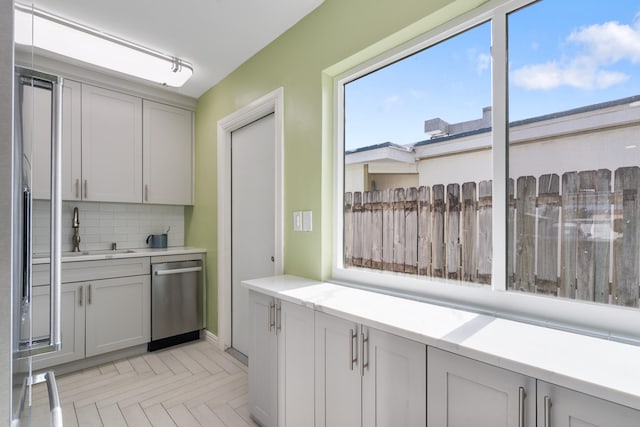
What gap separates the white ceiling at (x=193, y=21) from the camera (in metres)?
1.92

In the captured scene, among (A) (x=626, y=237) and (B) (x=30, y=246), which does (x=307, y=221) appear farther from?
(A) (x=626, y=237)

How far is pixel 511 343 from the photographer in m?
0.96

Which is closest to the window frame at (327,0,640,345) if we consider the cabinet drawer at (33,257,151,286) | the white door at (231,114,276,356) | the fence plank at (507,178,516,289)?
the fence plank at (507,178,516,289)

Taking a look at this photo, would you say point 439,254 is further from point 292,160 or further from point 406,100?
point 292,160

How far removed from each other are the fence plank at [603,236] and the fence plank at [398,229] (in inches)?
31.1

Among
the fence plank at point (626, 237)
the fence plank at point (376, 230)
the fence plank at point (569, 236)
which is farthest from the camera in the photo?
the fence plank at point (376, 230)

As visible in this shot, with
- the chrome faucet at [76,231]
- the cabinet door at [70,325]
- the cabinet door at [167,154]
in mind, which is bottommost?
the cabinet door at [70,325]

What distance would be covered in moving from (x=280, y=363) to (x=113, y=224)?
252 cm

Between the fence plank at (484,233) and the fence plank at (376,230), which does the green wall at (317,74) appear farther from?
the fence plank at (484,233)

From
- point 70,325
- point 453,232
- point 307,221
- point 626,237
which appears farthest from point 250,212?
point 626,237

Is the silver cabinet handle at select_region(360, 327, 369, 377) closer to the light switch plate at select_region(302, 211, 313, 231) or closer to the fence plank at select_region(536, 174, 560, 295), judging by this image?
the fence plank at select_region(536, 174, 560, 295)

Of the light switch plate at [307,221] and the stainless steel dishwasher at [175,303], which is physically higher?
the light switch plate at [307,221]

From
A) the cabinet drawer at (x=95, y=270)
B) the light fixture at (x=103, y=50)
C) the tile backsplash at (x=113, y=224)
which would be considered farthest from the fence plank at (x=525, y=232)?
the tile backsplash at (x=113, y=224)

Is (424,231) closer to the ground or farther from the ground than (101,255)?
farther from the ground
